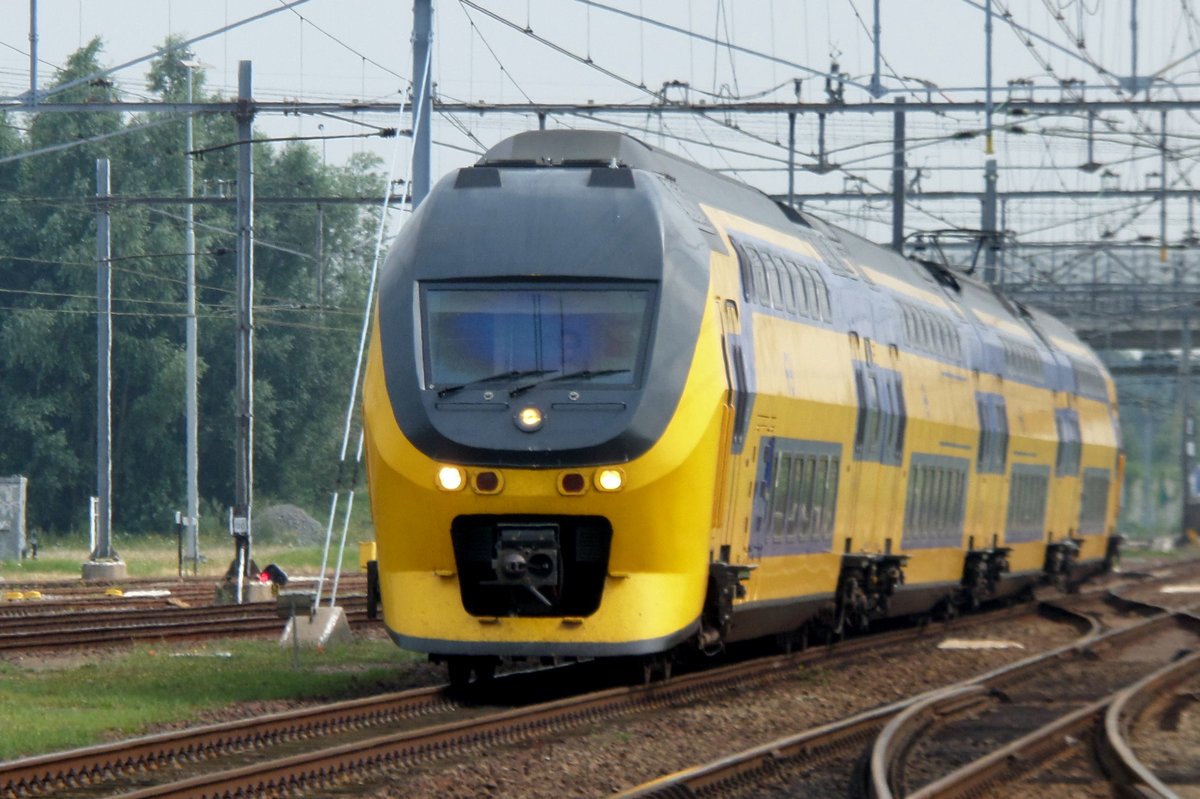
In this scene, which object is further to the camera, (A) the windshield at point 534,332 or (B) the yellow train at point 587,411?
(A) the windshield at point 534,332

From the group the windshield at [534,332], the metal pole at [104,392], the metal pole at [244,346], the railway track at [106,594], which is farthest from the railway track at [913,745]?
the metal pole at [104,392]

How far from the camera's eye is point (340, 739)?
42.9ft

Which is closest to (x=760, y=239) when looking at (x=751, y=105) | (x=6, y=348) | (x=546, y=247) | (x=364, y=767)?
(x=546, y=247)

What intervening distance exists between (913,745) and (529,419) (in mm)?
3228

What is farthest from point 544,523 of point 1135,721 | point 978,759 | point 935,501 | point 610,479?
point 935,501

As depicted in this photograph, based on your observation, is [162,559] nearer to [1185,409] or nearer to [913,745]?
[1185,409]

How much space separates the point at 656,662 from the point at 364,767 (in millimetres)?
4623

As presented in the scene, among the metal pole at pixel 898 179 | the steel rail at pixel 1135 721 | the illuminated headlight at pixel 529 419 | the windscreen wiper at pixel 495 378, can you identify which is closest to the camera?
the steel rail at pixel 1135 721

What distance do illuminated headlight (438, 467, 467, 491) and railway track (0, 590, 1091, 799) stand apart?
149 centimetres

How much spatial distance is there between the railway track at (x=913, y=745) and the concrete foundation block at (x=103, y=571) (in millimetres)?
21479

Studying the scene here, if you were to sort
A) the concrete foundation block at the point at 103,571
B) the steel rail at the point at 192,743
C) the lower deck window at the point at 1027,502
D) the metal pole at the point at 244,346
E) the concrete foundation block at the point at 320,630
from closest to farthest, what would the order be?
the steel rail at the point at 192,743 < the concrete foundation block at the point at 320,630 < the lower deck window at the point at 1027,502 < the metal pole at the point at 244,346 < the concrete foundation block at the point at 103,571

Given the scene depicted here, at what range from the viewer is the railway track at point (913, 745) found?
11.3 metres

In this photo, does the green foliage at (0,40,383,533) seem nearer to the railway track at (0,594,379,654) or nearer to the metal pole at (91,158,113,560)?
the metal pole at (91,158,113,560)

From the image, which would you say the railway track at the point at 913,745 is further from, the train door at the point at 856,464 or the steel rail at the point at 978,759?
the train door at the point at 856,464
